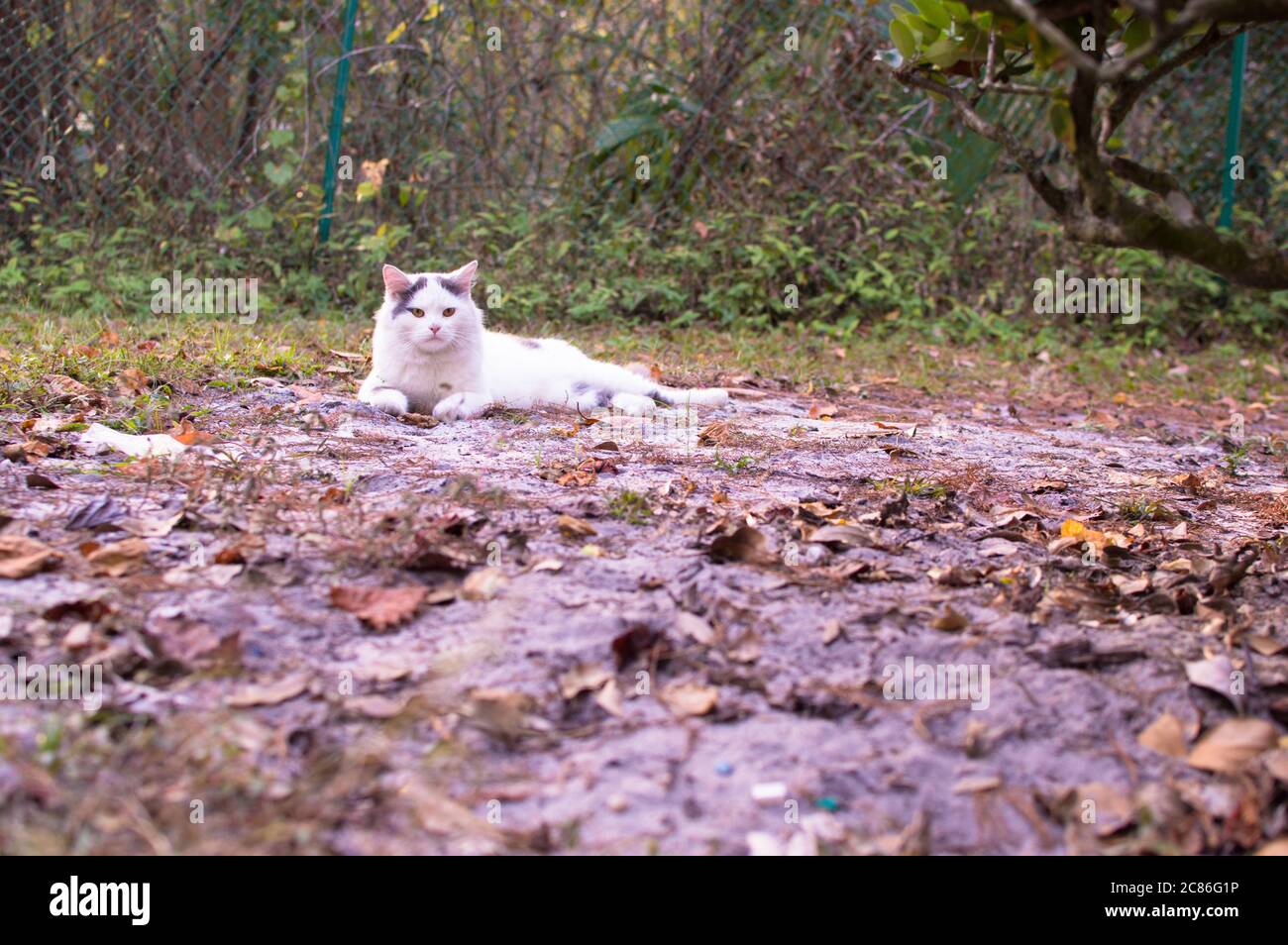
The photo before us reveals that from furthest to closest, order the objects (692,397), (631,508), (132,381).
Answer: (692,397)
(132,381)
(631,508)

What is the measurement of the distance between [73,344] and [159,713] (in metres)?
3.68

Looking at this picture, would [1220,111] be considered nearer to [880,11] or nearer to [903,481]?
[880,11]

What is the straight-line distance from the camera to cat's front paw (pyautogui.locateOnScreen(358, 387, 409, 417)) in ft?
13.1

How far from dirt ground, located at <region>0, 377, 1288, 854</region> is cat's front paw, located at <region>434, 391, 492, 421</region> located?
77 cm

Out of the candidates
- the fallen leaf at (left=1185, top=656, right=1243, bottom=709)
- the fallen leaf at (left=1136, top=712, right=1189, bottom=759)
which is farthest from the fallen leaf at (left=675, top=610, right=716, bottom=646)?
the fallen leaf at (left=1185, top=656, right=1243, bottom=709)

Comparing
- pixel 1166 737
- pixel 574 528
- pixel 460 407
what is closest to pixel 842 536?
pixel 574 528

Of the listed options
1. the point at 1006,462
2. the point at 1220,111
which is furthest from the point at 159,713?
the point at 1220,111

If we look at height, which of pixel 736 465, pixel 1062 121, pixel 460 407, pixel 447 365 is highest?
pixel 1062 121

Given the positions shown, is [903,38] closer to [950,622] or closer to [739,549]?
[739,549]

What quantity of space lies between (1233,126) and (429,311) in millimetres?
6238

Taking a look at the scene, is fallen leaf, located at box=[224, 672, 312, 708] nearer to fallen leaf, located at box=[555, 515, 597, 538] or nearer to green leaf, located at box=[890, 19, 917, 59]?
fallen leaf, located at box=[555, 515, 597, 538]

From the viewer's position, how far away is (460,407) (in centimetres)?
401

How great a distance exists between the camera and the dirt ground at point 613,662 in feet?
5.04

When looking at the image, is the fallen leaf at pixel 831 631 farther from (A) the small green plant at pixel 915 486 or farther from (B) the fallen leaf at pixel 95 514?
(B) the fallen leaf at pixel 95 514
